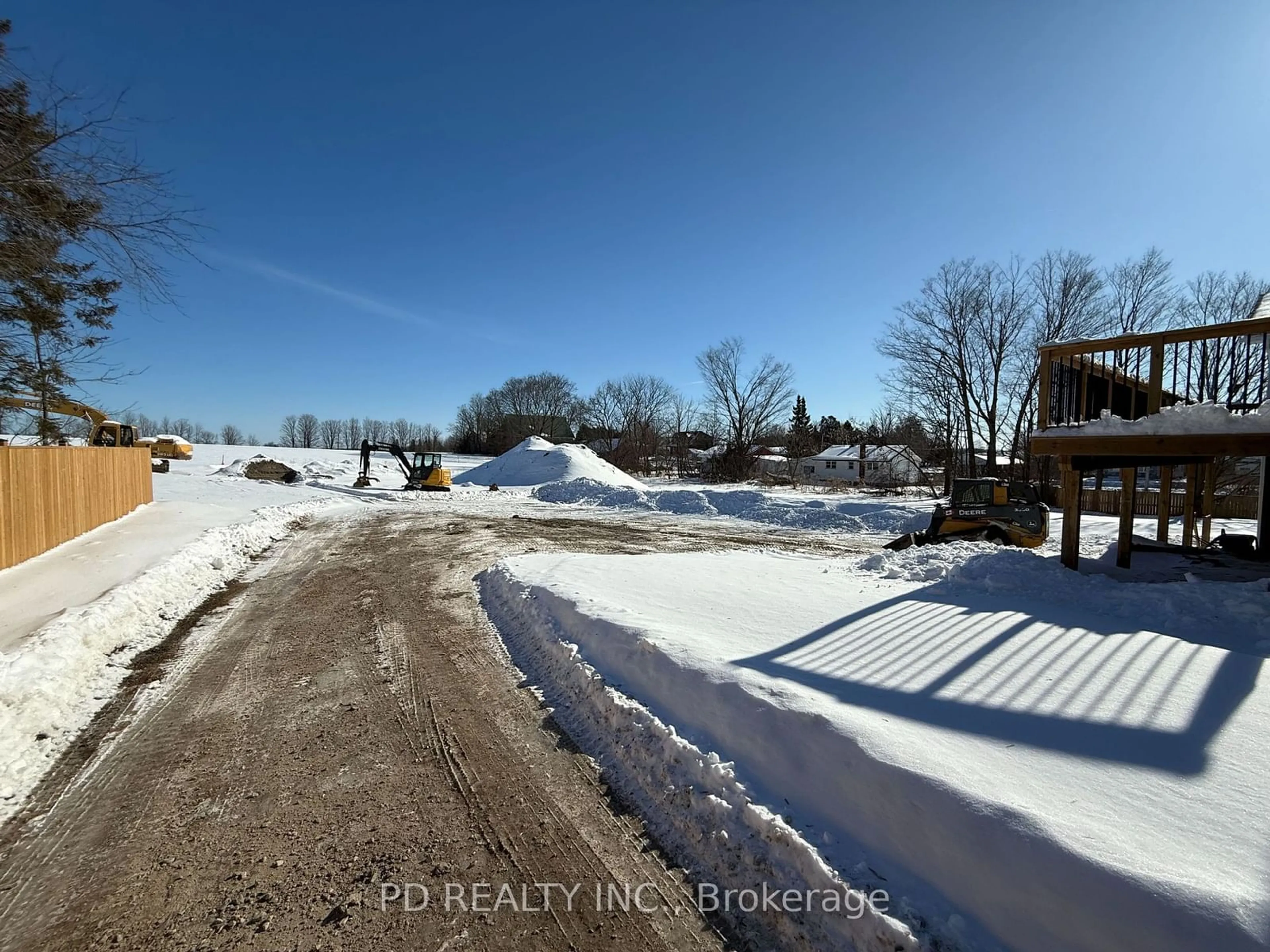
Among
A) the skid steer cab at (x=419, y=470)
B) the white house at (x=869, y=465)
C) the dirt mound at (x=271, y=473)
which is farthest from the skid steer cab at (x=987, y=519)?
the dirt mound at (x=271, y=473)

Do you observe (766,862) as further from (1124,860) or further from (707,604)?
(707,604)

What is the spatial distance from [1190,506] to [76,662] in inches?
595

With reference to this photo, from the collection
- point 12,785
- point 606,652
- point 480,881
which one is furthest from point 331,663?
point 480,881

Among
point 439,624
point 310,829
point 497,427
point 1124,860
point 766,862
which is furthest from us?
point 497,427

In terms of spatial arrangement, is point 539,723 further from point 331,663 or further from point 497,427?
point 497,427

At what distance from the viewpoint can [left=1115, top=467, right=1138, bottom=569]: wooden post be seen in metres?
6.90

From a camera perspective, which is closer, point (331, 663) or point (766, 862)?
point (766, 862)

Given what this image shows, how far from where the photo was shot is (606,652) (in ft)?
16.9

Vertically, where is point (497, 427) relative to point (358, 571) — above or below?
above

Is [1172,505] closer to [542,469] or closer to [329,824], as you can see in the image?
[329,824]

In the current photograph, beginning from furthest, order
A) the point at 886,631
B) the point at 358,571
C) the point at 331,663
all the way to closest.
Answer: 1. the point at 358,571
2. the point at 331,663
3. the point at 886,631

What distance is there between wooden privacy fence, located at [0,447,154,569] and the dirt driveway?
5.38 meters

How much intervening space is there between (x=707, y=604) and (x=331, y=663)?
3870mm

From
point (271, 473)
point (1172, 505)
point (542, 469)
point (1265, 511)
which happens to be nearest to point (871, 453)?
point (542, 469)
